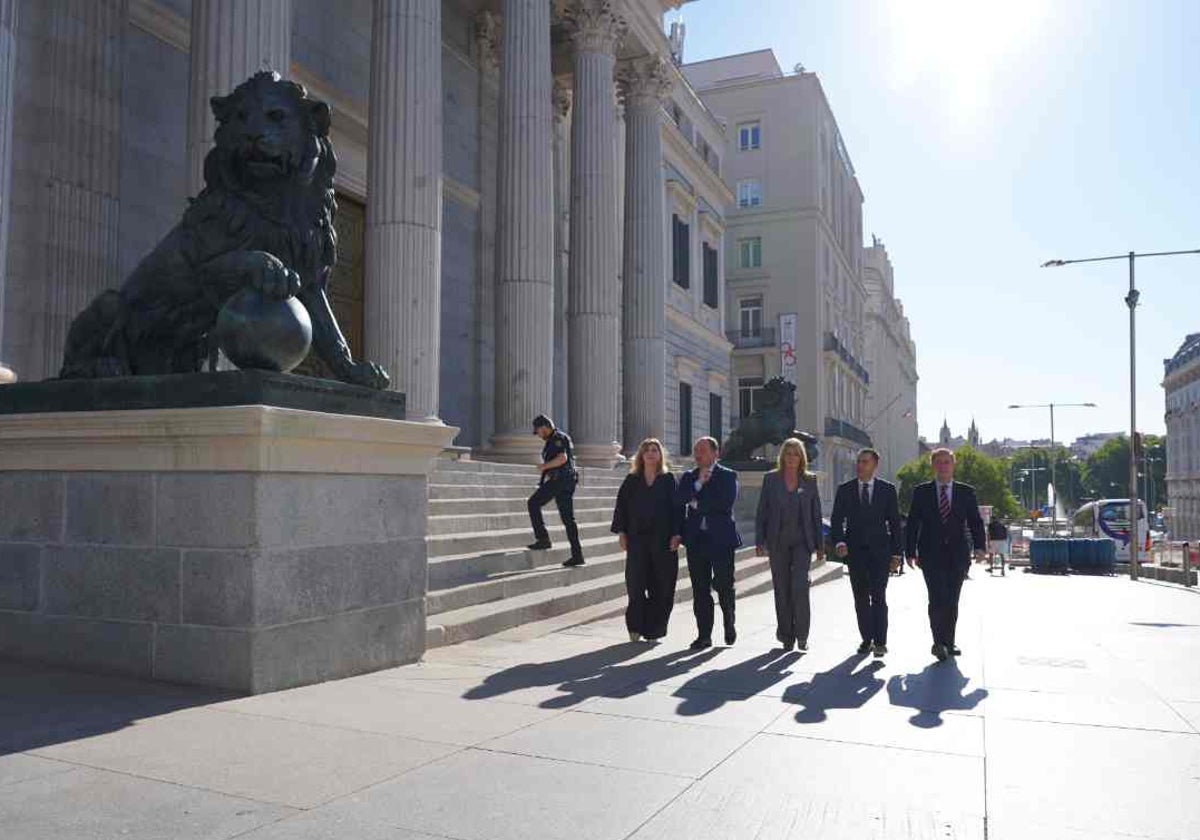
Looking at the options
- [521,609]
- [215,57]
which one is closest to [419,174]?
[215,57]

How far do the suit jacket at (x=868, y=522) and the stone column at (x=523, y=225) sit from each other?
30.2 ft

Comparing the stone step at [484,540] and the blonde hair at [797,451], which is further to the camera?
the stone step at [484,540]

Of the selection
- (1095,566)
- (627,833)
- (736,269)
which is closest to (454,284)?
(627,833)

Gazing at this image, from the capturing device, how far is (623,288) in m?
23.2

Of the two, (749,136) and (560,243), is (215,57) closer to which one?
(560,243)

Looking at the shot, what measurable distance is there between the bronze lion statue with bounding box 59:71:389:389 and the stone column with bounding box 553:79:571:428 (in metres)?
16.1

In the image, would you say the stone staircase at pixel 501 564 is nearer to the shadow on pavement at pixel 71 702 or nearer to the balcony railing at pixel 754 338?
the shadow on pavement at pixel 71 702

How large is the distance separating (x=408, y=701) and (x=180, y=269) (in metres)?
3.12

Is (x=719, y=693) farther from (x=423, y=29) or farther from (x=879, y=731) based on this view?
(x=423, y=29)

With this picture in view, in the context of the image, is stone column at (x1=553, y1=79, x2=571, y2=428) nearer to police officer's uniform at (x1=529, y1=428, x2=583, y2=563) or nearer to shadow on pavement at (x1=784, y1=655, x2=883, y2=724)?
police officer's uniform at (x1=529, y1=428, x2=583, y2=563)

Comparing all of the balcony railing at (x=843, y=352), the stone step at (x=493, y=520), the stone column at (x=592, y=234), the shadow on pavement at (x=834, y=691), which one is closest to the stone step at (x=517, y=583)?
the stone step at (x=493, y=520)

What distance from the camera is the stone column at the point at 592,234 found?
1944cm

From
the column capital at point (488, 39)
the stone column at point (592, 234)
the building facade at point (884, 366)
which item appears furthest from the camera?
the building facade at point (884, 366)

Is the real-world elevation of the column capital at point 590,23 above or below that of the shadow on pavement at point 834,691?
above
